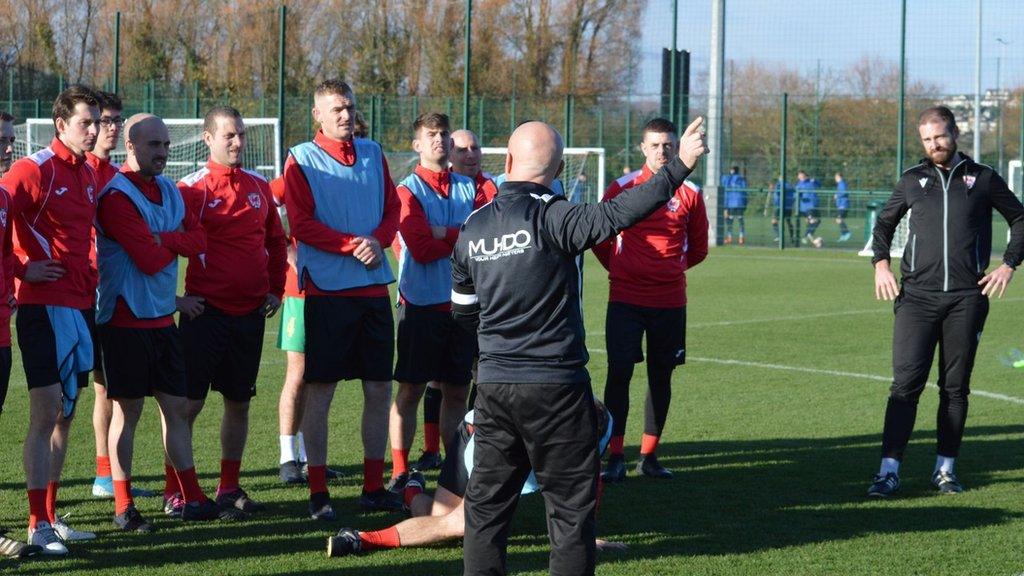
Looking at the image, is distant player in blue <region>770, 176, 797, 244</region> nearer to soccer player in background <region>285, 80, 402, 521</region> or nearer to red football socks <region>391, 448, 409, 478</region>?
red football socks <region>391, 448, 409, 478</region>

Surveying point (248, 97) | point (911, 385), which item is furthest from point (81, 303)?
point (248, 97)

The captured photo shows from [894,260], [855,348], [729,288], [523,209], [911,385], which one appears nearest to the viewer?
[523,209]

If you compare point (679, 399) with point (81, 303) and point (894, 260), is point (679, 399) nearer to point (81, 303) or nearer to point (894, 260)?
point (81, 303)

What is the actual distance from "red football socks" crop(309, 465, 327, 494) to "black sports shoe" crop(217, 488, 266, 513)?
343 mm

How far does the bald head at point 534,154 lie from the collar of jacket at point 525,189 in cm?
2

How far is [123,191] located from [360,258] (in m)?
1.20

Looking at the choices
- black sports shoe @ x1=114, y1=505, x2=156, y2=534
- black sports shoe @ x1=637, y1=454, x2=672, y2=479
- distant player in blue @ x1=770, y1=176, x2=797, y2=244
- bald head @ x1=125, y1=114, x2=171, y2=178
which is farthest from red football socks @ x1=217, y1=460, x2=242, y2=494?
distant player in blue @ x1=770, y1=176, x2=797, y2=244

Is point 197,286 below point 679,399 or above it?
above

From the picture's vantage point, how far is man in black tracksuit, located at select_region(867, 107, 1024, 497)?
7.18m

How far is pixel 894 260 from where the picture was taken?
78.5 ft

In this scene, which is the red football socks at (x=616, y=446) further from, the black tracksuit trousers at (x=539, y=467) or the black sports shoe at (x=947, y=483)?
the black tracksuit trousers at (x=539, y=467)

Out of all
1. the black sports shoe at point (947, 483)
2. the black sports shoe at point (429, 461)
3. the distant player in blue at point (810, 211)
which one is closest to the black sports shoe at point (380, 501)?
the black sports shoe at point (429, 461)

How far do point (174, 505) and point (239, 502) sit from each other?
1.08 ft

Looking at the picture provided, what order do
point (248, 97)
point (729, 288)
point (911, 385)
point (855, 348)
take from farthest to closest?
point (248, 97)
point (729, 288)
point (855, 348)
point (911, 385)
